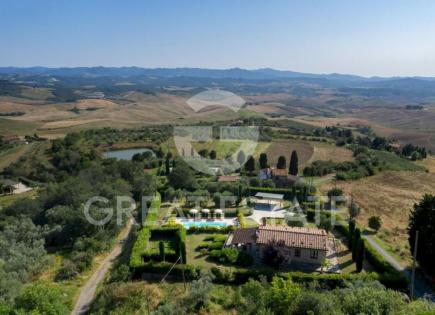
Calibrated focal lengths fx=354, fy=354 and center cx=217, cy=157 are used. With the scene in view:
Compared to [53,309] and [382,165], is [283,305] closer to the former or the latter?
[53,309]

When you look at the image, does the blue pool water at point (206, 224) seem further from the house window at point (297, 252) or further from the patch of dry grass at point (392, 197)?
the patch of dry grass at point (392, 197)

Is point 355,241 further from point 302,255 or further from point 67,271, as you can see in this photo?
point 67,271

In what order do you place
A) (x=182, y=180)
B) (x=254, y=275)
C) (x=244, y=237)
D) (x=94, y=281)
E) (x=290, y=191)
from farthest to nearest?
(x=182, y=180)
(x=290, y=191)
(x=244, y=237)
(x=94, y=281)
(x=254, y=275)

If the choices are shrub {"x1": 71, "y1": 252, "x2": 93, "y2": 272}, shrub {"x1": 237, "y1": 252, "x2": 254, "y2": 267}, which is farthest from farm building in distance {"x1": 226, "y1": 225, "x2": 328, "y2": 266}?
shrub {"x1": 71, "y1": 252, "x2": 93, "y2": 272}

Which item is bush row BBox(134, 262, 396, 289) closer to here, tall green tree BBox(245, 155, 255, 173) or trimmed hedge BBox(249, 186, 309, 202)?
trimmed hedge BBox(249, 186, 309, 202)

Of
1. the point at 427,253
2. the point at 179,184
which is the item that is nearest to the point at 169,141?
the point at 179,184

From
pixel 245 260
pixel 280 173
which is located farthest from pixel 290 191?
pixel 245 260

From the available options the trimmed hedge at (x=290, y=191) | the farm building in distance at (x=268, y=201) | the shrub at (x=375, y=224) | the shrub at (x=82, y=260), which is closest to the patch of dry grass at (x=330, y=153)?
the trimmed hedge at (x=290, y=191)

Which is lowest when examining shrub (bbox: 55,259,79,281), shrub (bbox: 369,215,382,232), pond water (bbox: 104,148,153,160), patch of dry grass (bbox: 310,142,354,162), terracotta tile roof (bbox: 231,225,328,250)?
pond water (bbox: 104,148,153,160)
